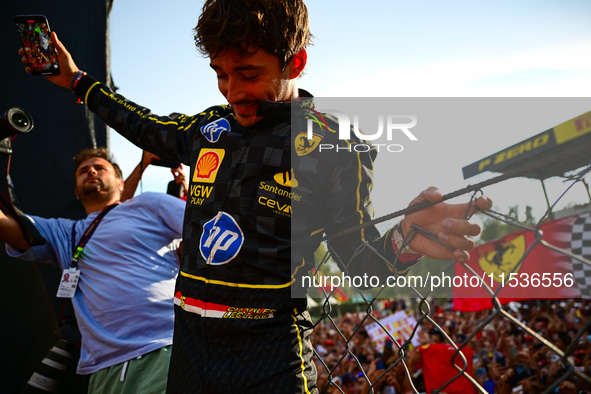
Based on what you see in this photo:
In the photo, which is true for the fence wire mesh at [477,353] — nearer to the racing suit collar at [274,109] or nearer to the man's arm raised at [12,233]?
the racing suit collar at [274,109]

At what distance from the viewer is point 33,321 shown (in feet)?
9.43

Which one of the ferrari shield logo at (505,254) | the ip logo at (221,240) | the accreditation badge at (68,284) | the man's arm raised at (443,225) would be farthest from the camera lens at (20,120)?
the ferrari shield logo at (505,254)

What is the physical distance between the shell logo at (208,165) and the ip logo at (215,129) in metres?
0.05

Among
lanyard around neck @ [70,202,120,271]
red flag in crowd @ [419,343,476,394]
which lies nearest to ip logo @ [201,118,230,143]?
lanyard around neck @ [70,202,120,271]

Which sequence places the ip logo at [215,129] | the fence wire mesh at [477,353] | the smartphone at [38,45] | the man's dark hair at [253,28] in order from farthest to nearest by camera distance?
the fence wire mesh at [477,353] → the smartphone at [38,45] → the ip logo at [215,129] → the man's dark hair at [253,28]

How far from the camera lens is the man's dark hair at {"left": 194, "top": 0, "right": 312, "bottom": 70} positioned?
4.07ft

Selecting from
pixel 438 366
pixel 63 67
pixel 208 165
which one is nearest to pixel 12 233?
pixel 63 67

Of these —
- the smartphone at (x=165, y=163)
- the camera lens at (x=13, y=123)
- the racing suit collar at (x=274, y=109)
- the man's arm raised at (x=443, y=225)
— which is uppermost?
the smartphone at (x=165, y=163)

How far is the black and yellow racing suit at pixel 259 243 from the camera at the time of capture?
44.7 inches

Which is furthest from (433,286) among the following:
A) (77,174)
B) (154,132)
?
(77,174)

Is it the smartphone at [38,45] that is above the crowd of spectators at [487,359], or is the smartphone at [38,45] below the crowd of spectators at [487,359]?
above

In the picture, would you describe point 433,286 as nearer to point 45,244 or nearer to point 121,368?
point 121,368

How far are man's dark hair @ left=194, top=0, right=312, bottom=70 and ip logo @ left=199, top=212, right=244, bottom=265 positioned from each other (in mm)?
504

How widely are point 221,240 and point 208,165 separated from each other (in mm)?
285
